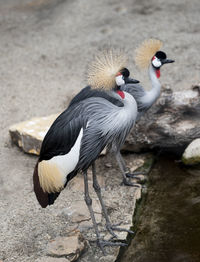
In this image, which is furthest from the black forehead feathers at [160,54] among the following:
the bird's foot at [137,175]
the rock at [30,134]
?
the rock at [30,134]

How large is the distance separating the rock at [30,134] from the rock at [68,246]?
1071 mm

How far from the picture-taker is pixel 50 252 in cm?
288

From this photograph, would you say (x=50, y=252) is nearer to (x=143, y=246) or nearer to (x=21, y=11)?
(x=143, y=246)

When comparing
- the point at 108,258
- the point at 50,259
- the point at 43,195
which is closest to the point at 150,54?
the point at 43,195

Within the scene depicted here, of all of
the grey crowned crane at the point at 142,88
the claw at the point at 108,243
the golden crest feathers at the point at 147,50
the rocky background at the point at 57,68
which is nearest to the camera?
the claw at the point at 108,243

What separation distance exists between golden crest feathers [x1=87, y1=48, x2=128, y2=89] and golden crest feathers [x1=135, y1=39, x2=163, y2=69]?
98 cm

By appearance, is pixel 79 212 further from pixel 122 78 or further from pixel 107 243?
pixel 122 78

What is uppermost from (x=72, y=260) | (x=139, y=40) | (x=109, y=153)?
(x=139, y=40)

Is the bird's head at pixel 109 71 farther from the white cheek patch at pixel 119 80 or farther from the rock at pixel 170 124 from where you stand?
the rock at pixel 170 124

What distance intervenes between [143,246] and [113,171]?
92 cm

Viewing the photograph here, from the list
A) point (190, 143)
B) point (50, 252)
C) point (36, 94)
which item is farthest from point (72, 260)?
point (36, 94)

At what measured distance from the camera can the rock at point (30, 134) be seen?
12.6ft

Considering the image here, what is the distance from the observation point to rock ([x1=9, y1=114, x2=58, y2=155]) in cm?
385

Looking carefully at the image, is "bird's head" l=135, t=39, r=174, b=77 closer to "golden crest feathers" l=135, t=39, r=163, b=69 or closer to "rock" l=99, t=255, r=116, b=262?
"golden crest feathers" l=135, t=39, r=163, b=69
